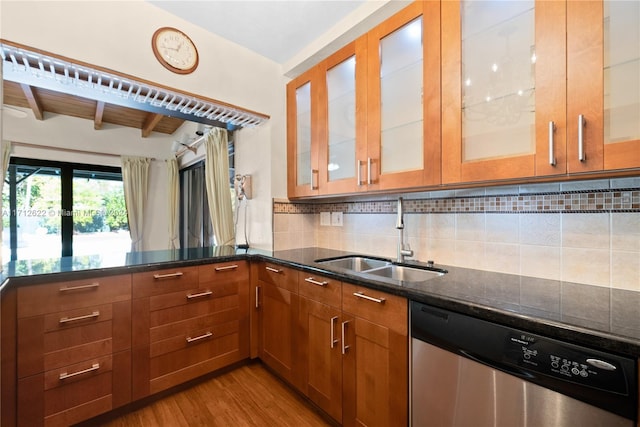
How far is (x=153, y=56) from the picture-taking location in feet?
5.70

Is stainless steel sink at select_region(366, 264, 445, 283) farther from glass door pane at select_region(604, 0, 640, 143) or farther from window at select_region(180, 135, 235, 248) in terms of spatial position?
window at select_region(180, 135, 235, 248)

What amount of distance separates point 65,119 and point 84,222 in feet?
4.38

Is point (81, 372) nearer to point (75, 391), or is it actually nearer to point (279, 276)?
point (75, 391)

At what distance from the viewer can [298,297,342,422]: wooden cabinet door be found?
4.64 ft

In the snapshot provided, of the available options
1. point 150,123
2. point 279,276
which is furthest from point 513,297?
point 150,123

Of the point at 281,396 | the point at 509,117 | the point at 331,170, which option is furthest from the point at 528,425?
the point at 331,170

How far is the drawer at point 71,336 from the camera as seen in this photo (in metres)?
1.29

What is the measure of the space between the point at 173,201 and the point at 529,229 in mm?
4439

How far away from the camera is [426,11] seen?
52.9 inches

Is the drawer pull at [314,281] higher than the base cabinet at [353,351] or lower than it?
higher

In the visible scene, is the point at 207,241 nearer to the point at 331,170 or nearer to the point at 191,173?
the point at 191,173

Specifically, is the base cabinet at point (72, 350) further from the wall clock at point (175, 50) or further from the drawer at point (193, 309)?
the wall clock at point (175, 50)

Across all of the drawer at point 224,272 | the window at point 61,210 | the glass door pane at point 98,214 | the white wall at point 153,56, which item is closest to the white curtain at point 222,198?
the white wall at point 153,56

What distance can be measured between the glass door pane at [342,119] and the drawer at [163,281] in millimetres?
1169
